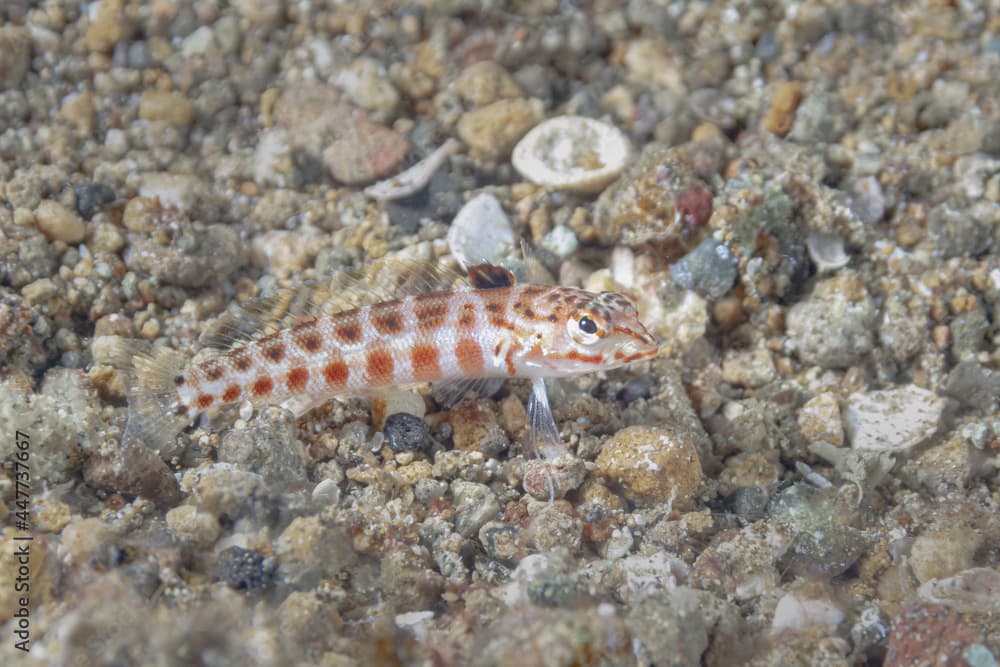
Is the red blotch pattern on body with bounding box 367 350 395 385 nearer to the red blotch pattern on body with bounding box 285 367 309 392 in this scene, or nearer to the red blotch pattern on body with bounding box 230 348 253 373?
the red blotch pattern on body with bounding box 285 367 309 392

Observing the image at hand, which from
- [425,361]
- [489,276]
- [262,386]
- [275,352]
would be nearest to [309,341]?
[275,352]

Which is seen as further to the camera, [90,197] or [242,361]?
[90,197]

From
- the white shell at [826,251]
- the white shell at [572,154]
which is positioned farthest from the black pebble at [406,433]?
the white shell at [826,251]

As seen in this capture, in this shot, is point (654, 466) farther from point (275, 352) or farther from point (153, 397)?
point (153, 397)

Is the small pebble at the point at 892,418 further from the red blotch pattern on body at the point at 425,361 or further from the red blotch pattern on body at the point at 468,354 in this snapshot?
the red blotch pattern on body at the point at 425,361

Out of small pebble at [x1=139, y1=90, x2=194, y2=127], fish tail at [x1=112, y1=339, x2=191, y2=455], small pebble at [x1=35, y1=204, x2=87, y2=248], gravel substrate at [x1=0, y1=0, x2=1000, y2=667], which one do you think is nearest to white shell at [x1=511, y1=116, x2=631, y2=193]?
gravel substrate at [x1=0, y1=0, x2=1000, y2=667]

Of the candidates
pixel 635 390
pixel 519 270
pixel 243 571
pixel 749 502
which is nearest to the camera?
pixel 243 571

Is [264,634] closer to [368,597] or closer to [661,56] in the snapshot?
[368,597]
